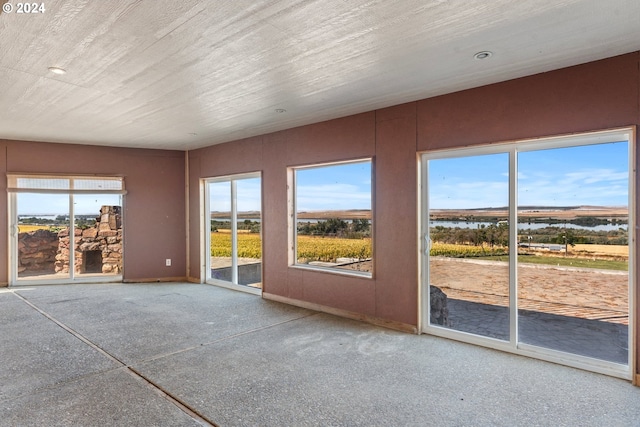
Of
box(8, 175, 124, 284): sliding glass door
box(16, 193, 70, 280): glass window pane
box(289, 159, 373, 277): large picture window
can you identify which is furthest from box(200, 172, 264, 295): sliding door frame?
box(16, 193, 70, 280): glass window pane

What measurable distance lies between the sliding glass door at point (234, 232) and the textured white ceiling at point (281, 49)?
2.02 m

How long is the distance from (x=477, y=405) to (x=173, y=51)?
10.7 feet

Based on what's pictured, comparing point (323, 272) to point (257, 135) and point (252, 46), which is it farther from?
point (252, 46)

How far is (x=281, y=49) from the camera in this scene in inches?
103

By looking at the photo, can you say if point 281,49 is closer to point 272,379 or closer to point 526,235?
point 272,379

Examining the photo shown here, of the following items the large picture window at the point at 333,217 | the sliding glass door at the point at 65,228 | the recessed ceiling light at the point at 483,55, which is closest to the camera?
the recessed ceiling light at the point at 483,55

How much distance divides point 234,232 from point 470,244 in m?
3.91

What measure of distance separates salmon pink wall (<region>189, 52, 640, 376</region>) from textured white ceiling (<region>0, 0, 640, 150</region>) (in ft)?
0.52

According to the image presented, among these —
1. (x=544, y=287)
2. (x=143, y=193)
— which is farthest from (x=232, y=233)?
(x=544, y=287)

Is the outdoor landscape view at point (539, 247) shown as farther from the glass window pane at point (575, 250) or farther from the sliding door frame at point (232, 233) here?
the sliding door frame at point (232, 233)

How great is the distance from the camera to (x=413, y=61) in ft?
9.41

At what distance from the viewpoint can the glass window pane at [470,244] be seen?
11.5ft

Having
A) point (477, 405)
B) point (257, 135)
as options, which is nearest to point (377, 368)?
point (477, 405)

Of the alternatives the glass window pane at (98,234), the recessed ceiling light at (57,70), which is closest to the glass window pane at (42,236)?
the glass window pane at (98,234)
